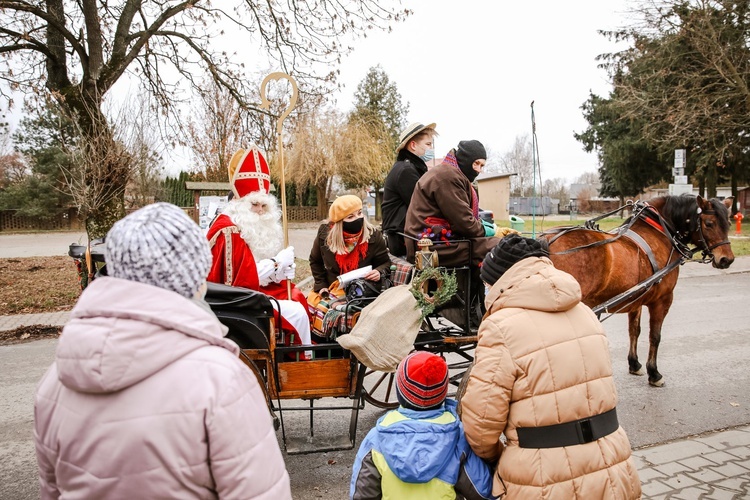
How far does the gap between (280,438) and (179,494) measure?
356 centimetres

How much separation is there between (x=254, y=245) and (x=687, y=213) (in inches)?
195

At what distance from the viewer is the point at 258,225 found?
4430mm

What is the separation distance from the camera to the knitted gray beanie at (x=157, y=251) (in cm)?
146

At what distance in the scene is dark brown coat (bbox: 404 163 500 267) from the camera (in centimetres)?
468

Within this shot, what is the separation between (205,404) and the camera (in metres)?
1.41

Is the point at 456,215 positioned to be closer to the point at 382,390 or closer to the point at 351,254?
the point at 351,254

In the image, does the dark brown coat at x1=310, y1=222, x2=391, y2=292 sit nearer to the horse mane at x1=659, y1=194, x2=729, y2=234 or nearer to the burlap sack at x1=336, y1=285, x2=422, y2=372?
the burlap sack at x1=336, y1=285, x2=422, y2=372

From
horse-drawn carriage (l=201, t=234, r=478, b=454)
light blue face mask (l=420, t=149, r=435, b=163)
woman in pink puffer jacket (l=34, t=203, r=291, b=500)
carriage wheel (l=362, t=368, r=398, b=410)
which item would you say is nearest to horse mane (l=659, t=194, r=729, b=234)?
light blue face mask (l=420, t=149, r=435, b=163)

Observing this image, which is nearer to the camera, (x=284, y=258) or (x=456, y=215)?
(x=284, y=258)

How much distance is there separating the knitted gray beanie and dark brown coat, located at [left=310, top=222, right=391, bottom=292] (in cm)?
346

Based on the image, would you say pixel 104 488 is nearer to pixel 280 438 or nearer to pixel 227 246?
pixel 227 246

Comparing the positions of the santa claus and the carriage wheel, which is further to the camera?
the carriage wheel

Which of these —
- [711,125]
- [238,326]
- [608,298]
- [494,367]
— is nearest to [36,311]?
[238,326]

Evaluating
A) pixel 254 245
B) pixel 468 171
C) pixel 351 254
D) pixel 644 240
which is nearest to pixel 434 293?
pixel 351 254
